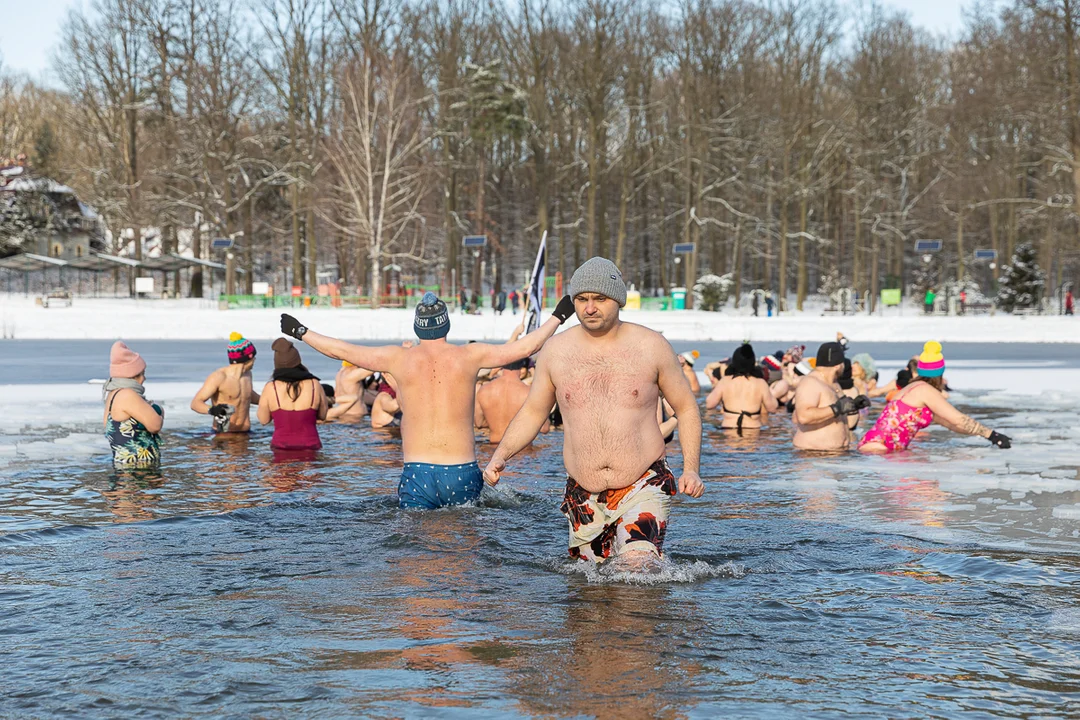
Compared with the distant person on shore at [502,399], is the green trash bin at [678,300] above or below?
above

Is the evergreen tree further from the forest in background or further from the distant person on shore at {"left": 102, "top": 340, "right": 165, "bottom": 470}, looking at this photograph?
the distant person on shore at {"left": 102, "top": 340, "right": 165, "bottom": 470}

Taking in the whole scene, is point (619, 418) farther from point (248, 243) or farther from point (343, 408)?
point (248, 243)

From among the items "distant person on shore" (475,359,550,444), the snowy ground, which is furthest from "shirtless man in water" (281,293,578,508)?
the snowy ground

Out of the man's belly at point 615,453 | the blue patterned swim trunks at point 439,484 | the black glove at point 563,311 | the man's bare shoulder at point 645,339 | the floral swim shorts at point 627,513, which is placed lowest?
the blue patterned swim trunks at point 439,484

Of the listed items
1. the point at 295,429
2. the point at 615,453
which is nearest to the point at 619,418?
the point at 615,453

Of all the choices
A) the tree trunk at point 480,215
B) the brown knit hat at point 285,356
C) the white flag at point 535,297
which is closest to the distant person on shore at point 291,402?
the brown knit hat at point 285,356

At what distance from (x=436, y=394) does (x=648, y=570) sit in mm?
2277

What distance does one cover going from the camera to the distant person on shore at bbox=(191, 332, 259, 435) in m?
11.8

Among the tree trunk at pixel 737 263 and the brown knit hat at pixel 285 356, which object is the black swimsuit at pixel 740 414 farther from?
the tree trunk at pixel 737 263

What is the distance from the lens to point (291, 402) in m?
11.3

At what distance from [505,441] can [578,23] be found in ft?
149

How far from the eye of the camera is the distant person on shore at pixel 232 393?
11.8 metres

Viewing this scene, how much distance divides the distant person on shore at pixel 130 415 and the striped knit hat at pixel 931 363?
663cm

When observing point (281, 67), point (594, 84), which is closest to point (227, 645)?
point (594, 84)
